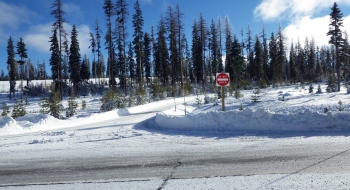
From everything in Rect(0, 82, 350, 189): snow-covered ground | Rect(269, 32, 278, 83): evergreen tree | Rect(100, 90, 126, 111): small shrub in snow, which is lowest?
Rect(0, 82, 350, 189): snow-covered ground

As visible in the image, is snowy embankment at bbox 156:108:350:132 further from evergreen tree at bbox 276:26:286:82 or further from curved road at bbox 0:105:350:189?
evergreen tree at bbox 276:26:286:82

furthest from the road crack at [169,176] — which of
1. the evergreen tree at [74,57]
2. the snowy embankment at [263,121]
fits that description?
the evergreen tree at [74,57]

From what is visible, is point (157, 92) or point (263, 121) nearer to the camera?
point (263, 121)

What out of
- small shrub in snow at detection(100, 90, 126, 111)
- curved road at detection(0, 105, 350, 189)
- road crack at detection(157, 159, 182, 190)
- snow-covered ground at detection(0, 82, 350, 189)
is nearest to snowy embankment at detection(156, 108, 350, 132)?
snow-covered ground at detection(0, 82, 350, 189)

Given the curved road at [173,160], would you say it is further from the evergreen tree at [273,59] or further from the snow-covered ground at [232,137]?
the evergreen tree at [273,59]

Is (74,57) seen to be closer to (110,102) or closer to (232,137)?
(110,102)

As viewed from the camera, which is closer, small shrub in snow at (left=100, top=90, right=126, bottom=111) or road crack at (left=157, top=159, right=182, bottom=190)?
road crack at (left=157, top=159, right=182, bottom=190)

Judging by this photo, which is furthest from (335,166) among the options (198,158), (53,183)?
(53,183)

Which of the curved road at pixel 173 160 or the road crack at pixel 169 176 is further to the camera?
the curved road at pixel 173 160

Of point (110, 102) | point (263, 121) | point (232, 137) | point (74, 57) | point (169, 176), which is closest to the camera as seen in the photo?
point (169, 176)

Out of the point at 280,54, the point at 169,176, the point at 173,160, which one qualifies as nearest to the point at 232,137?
the point at 173,160

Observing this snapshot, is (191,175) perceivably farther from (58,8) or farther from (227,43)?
(227,43)

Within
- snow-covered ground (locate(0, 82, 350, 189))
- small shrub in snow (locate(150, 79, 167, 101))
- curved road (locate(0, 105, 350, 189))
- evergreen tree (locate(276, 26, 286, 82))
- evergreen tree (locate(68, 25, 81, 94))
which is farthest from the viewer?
evergreen tree (locate(276, 26, 286, 82))

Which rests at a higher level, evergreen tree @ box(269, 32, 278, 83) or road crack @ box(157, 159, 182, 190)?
evergreen tree @ box(269, 32, 278, 83)
